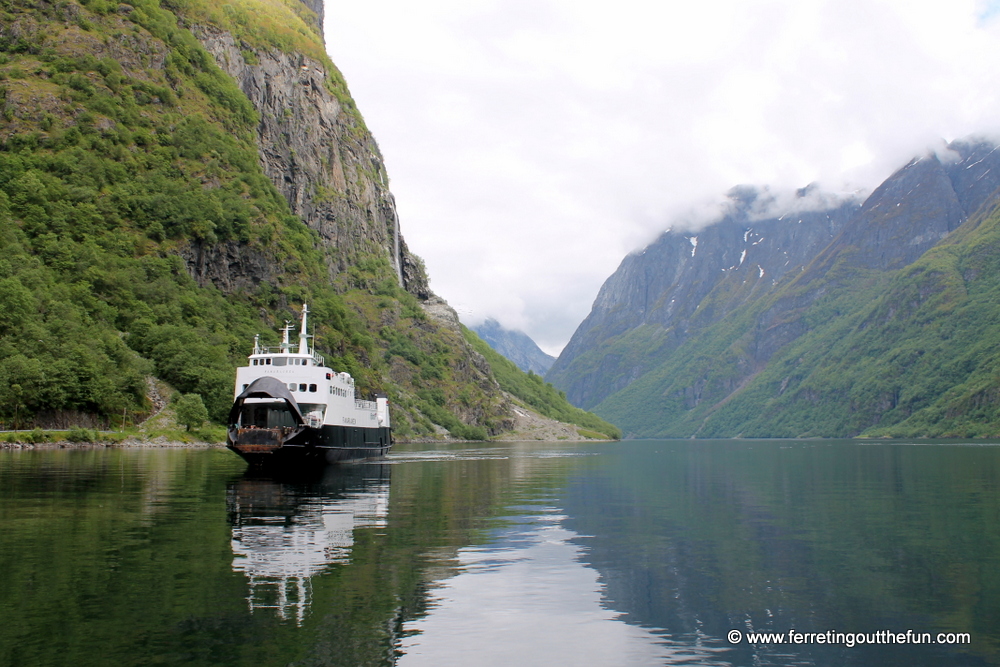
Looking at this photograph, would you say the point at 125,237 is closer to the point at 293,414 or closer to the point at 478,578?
the point at 293,414

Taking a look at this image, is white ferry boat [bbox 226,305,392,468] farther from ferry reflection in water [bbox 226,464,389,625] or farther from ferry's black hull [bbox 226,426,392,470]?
ferry reflection in water [bbox 226,464,389,625]

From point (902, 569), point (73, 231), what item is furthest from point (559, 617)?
point (73, 231)

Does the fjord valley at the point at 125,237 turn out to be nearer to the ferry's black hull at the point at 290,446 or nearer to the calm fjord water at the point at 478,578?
the ferry's black hull at the point at 290,446

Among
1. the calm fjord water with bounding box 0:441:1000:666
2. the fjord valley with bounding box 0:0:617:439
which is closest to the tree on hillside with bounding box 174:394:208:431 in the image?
the fjord valley with bounding box 0:0:617:439

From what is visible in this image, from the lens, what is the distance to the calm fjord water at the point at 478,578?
15.9 meters

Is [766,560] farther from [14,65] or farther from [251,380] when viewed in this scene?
[14,65]

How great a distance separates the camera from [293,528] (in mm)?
31516

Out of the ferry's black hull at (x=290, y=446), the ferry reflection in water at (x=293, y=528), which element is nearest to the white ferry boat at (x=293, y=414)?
the ferry's black hull at (x=290, y=446)

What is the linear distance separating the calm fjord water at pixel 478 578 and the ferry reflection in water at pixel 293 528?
0.49ft

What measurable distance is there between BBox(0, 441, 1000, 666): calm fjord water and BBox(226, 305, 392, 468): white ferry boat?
1980 centimetres

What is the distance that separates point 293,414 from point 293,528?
36143 mm

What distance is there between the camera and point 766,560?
25547mm

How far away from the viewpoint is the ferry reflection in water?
797 inches

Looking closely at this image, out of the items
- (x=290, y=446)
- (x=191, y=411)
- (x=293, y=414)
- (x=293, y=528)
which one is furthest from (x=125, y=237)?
(x=293, y=528)
